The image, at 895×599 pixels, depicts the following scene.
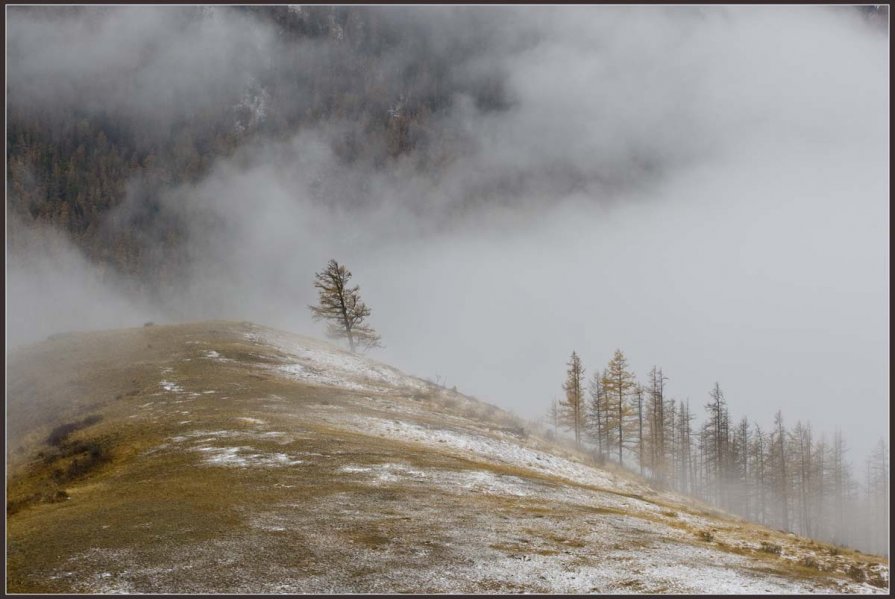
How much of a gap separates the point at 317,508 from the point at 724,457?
299ft

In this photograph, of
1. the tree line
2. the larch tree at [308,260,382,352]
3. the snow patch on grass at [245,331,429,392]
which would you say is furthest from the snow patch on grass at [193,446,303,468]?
the tree line

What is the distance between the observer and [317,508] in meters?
24.4

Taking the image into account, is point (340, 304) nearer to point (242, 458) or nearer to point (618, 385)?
point (618, 385)

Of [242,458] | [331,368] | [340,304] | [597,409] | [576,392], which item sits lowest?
[242,458]

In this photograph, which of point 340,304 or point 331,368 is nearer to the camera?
point 331,368

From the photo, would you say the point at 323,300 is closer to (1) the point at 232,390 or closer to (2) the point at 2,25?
(1) the point at 232,390

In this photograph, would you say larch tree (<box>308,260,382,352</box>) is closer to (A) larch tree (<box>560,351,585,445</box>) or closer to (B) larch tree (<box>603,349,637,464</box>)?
(A) larch tree (<box>560,351,585,445</box>)

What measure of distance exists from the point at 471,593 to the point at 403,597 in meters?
2.35

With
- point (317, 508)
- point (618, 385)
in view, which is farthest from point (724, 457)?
point (317, 508)

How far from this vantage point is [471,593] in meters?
17.9

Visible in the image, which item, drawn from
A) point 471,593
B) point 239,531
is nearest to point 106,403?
point 239,531

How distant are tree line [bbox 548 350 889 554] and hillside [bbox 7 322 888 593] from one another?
39558 millimetres

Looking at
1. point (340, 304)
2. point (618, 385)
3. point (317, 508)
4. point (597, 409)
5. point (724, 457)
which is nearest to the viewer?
point (317, 508)

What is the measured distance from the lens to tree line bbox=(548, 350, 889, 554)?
87.6 m
